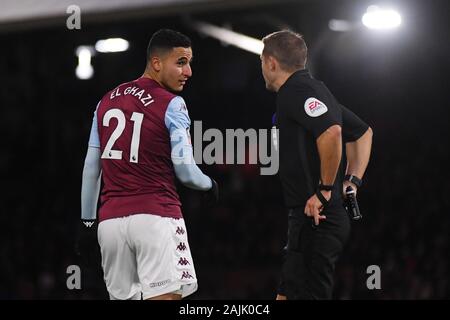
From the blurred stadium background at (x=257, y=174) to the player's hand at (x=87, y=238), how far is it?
4542mm

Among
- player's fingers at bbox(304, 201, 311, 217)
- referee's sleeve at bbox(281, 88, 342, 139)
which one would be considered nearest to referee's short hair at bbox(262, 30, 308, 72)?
referee's sleeve at bbox(281, 88, 342, 139)

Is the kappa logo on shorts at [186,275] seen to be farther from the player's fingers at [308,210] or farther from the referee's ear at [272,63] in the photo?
the referee's ear at [272,63]

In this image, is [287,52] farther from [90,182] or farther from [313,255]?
[90,182]

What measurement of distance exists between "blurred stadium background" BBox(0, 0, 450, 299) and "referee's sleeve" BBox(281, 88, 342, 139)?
4.66m

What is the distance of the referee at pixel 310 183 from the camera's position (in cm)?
416

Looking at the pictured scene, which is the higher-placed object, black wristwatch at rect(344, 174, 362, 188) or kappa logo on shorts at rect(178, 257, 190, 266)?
black wristwatch at rect(344, 174, 362, 188)

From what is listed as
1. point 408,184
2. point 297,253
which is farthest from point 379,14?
point 408,184

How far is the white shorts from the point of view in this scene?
4.26 metres

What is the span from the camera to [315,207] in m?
4.15

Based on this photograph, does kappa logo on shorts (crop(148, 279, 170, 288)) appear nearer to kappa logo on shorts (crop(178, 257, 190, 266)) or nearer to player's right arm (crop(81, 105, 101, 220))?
kappa logo on shorts (crop(178, 257, 190, 266))
